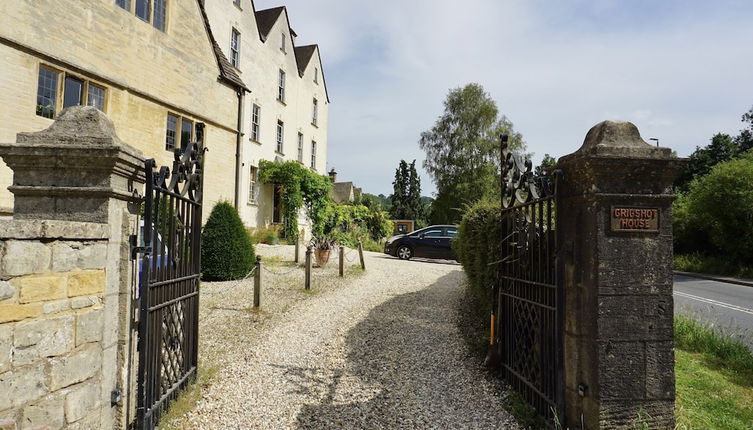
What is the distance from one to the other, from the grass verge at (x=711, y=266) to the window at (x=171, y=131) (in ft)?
79.4

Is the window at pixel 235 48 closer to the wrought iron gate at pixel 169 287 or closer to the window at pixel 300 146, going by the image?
the window at pixel 300 146

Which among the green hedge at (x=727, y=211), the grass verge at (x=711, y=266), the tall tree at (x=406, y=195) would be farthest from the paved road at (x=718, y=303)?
the tall tree at (x=406, y=195)

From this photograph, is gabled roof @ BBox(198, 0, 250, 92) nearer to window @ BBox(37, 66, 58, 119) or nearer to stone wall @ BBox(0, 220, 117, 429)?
window @ BBox(37, 66, 58, 119)

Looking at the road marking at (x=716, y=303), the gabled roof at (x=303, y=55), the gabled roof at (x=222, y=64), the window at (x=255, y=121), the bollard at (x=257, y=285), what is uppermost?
the gabled roof at (x=303, y=55)

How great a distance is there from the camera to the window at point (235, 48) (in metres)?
19.0

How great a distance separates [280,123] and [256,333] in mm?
18385

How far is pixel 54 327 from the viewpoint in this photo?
2.62 metres

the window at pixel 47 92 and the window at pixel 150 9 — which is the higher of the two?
the window at pixel 150 9

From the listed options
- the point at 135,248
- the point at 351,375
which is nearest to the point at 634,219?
the point at 351,375

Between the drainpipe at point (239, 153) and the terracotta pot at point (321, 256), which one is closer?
the terracotta pot at point (321, 256)

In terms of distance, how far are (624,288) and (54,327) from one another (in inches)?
154

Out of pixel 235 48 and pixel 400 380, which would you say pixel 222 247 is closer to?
pixel 400 380

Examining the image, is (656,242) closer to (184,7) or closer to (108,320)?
(108,320)

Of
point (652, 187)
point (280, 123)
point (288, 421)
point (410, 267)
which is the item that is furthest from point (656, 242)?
point (280, 123)
